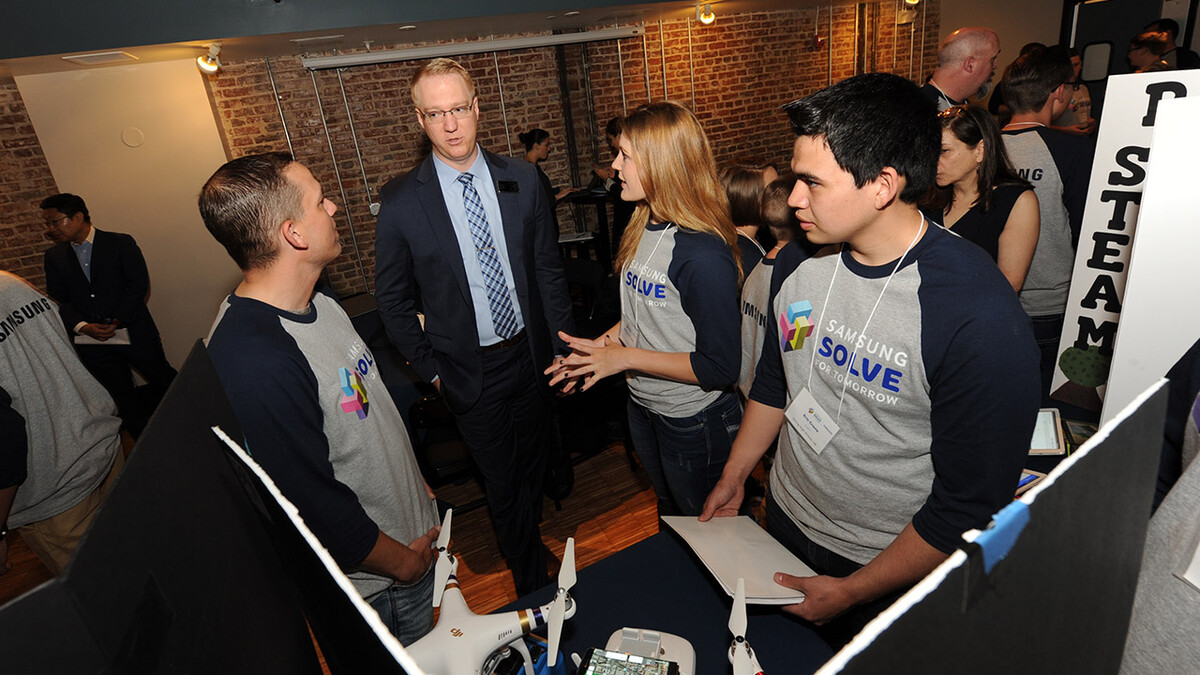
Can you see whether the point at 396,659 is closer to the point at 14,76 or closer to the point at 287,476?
the point at 287,476

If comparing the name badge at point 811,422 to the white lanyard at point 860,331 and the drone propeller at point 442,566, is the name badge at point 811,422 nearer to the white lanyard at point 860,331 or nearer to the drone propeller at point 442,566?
the white lanyard at point 860,331

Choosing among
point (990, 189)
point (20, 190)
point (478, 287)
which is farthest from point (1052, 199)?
point (20, 190)

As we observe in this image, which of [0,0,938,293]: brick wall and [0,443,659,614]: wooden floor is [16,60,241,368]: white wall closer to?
[0,0,938,293]: brick wall

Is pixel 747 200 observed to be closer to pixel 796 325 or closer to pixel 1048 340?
pixel 796 325

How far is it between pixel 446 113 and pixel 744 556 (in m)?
1.70

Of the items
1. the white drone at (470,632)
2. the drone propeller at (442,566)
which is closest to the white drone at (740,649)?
the white drone at (470,632)

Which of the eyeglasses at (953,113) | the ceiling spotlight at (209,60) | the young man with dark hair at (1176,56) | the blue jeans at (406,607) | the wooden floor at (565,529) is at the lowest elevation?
the wooden floor at (565,529)

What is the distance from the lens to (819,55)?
7.88 meters

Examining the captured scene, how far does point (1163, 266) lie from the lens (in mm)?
1373

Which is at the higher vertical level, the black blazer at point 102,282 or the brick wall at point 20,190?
the brick wall at point 20,190

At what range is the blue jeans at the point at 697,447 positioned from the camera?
6.31 ft

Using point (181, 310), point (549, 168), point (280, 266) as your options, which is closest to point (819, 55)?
point (549, 168)

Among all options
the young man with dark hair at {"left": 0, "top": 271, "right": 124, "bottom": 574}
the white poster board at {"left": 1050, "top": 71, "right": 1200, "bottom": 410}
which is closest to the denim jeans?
the white poster board at {"left": 1050, "top": 71, "right": 1200, "bottom": 410}

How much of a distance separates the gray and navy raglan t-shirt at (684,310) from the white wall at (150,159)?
409 centimetres
